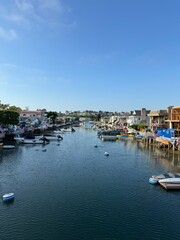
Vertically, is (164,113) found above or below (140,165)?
above

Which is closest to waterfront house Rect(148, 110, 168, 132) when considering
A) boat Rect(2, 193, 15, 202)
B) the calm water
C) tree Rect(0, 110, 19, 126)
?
the calm water

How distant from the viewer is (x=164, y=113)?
92.9 meters

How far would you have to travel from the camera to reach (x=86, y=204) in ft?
84.9

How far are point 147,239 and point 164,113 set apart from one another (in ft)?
255

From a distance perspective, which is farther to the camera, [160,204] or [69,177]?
[69,177]

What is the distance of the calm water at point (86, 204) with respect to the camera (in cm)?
2034

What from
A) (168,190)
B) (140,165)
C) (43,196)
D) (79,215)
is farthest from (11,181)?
(140,165)

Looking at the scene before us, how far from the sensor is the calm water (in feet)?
66.7

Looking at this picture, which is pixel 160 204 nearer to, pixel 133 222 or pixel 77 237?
pixel 133 222

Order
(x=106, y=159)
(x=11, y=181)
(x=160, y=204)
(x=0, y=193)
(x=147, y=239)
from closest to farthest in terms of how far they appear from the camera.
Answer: (x=147, y=239), (x=160, y=204), (x=0, y=193), (x=11, y=181), (x=106, y=159)

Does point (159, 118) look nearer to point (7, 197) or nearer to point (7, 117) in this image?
point (7, 117)

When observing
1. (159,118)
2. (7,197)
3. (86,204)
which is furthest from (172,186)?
(159,118)

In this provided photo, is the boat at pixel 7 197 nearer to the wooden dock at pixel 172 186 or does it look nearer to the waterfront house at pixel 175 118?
the wooden dock at pixel 172 186

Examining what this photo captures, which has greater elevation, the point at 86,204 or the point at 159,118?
the point at 159,118
